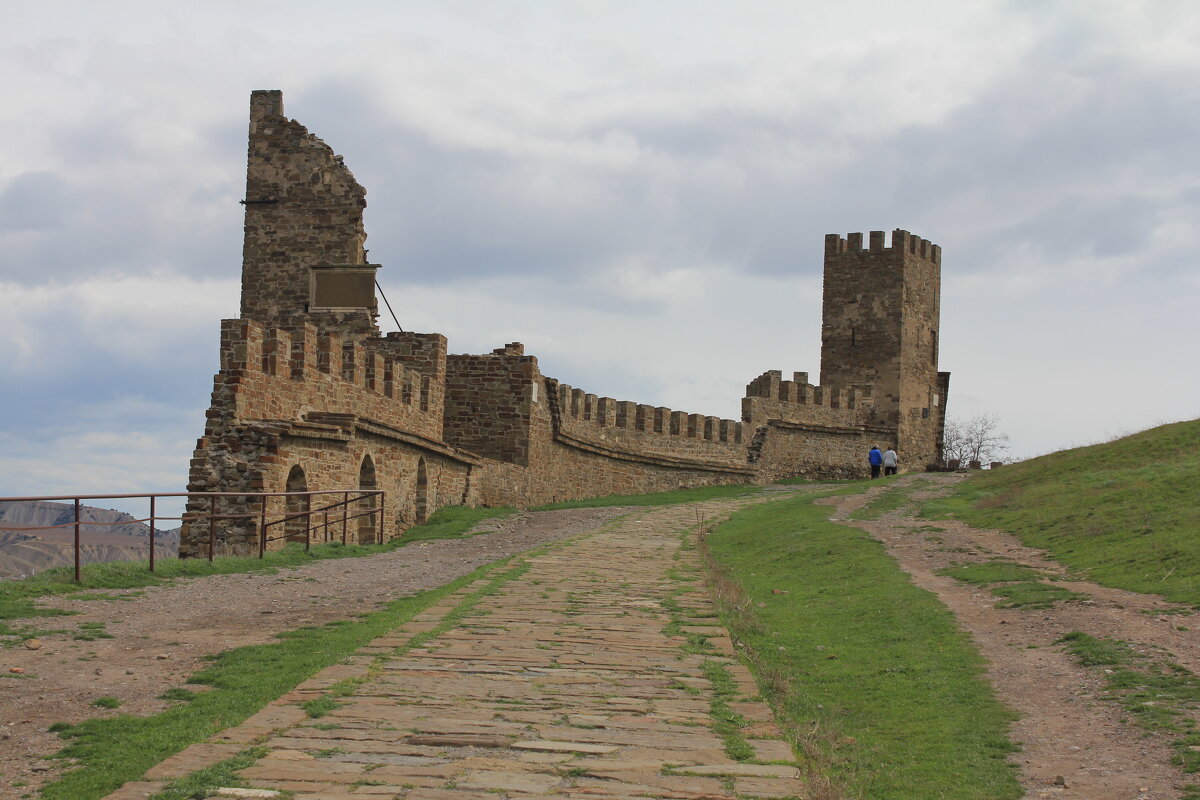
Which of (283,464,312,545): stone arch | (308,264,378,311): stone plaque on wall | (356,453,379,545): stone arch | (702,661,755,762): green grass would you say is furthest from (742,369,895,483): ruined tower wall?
(702,661,755,762): green grass

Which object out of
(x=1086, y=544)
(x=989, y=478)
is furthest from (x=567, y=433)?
(x=1086, y=544)

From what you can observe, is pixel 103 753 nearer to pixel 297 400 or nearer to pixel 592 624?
pixel 592 624

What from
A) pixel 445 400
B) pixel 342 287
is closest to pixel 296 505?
pixel 445 400

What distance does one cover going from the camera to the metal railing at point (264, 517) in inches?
463

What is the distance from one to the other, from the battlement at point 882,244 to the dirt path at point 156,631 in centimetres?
3179

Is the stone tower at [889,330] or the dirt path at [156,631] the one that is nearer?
the dirt path at [156,631]

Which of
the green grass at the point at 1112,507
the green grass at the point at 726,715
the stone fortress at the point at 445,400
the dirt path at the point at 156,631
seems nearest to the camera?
the green grass at the point at 726,715

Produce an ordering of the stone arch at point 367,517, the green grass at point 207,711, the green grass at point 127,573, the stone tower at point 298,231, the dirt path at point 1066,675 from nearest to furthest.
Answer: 1. the green grass at point 207,711
2. the dirt path at point 1066,675
3. the green grass at point 127,573
4. the stone arch at point 367,517
5. the stone tower at point 298,231

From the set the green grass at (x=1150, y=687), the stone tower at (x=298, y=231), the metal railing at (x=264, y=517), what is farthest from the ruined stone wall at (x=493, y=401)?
the green grass at (x=1150, y=687)

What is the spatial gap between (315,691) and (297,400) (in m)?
12.7

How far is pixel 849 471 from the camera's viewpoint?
42.4 metres

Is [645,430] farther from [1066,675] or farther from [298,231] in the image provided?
[1066,675]

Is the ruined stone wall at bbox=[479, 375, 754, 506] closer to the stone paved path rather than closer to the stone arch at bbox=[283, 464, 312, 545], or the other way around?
the stone arch at bbox=[283, 464, 312, 545]

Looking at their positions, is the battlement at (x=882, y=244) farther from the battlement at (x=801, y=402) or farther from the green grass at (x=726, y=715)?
the green grass at (x=726, y=715)
